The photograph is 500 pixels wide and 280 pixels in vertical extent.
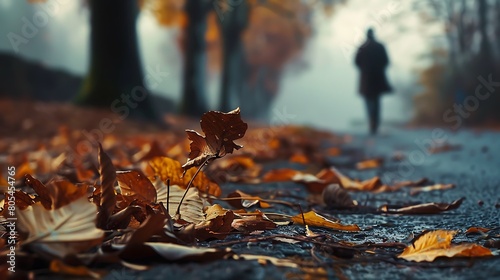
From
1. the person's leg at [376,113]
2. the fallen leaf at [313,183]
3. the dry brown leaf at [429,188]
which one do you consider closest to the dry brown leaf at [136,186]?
the fallen leaf at [313,183]

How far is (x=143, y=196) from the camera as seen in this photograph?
1275 millimetres

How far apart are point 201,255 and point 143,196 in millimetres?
390

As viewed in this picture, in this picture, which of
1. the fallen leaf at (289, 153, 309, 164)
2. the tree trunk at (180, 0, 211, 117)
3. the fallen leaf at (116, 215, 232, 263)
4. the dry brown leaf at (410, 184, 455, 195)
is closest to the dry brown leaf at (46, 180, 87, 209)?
the fallen leaf at (116, 215, 232, 263)

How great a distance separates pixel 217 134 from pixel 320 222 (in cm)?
32

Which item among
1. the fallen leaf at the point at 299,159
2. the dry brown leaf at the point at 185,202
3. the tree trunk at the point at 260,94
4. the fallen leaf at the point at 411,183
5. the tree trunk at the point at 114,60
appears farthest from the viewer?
the tree trunk at the point at 260,94

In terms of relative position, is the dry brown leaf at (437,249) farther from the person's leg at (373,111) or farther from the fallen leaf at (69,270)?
the person's leg at (373,111)

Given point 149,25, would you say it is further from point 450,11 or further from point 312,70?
point 450,11

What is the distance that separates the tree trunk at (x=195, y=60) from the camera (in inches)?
388

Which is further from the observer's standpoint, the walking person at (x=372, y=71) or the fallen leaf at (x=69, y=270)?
the walking person at (x=372, y=71)

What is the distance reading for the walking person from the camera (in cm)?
460

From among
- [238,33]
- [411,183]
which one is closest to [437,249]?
[411,183]

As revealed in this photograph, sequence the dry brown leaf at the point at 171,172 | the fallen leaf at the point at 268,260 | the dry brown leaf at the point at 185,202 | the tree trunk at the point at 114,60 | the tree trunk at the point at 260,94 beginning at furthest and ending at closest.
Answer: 1. the tree trunk at the point at 260,94
2. the tree trunk at the point at 114,60
3. the dry brown leaf at the point at 171,172
4. the dry brown leaf at the point at 185,202
5. the fallen leaf at the point at 268,260

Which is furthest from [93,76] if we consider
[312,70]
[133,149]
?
[133,149]

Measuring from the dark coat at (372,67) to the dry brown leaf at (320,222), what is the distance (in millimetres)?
3406
